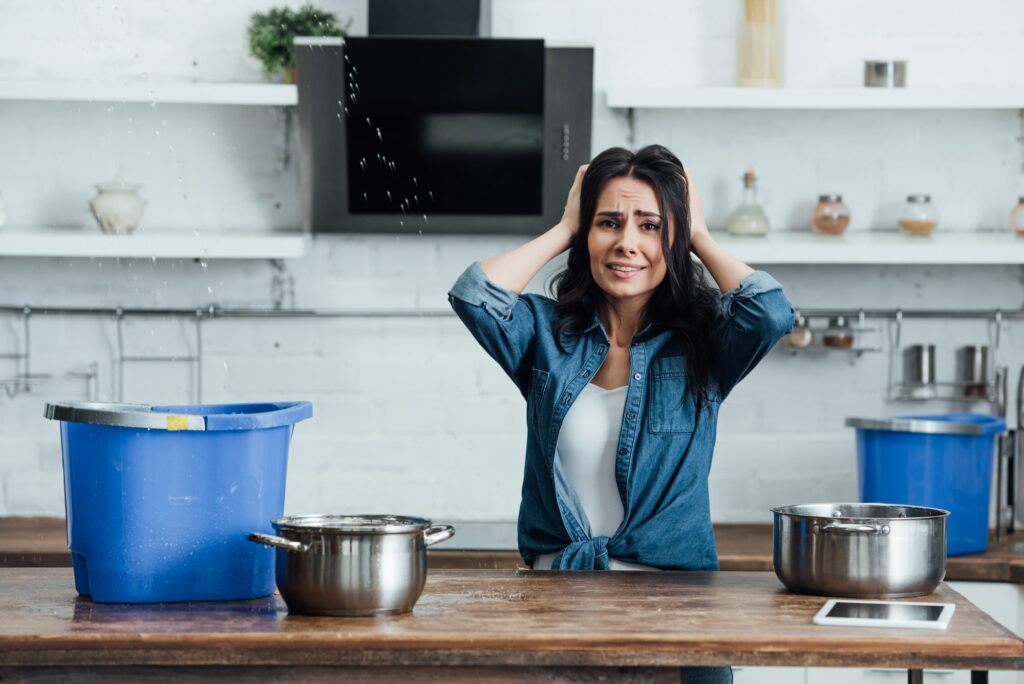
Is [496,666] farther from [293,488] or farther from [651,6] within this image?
[651,6]

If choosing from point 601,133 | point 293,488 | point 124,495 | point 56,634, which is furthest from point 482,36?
point 56,634

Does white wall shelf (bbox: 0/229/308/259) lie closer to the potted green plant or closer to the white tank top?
the potted green plant

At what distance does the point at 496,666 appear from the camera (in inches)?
71.1

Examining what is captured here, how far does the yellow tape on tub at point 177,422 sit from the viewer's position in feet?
6.50

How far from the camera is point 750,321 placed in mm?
2389

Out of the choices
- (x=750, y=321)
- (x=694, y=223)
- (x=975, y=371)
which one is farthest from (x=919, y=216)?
(x=750, y=321)

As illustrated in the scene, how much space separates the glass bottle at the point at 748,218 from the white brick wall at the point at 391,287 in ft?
0.55

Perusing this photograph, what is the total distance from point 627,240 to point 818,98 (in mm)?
1522

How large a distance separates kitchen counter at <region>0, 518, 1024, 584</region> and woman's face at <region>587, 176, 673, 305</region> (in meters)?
1.21

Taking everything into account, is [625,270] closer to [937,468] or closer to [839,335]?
[937,468]

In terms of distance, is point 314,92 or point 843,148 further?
point 843,148

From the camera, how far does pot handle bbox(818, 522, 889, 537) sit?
2.00 meters

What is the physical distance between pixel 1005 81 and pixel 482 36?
1.63 metres

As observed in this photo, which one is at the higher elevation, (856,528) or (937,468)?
(856,528)
